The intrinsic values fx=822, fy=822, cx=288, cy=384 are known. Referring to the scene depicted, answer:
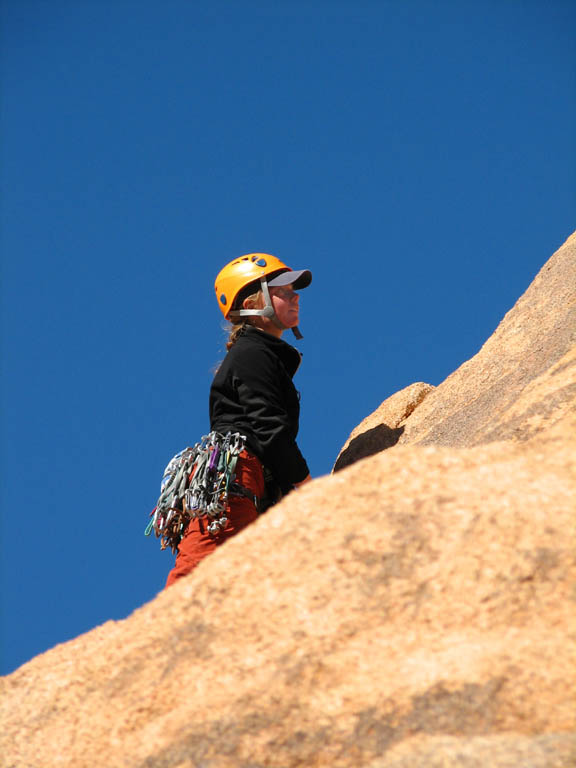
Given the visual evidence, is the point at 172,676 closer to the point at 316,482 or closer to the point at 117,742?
the point at 117,742

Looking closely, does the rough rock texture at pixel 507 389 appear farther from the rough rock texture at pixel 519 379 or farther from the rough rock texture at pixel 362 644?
the rough rock texture at pixel 362 644

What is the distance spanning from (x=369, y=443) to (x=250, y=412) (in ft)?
5.81

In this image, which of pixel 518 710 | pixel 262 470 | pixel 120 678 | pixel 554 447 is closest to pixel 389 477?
pixel 554 447

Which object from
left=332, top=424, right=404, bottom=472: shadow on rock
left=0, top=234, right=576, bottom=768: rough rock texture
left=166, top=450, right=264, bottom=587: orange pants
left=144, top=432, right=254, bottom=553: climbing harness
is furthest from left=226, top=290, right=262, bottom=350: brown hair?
left=0, top=234, right=576, bottom=768: rough rock texture

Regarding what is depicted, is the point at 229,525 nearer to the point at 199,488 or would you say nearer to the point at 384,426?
the point at 199,488

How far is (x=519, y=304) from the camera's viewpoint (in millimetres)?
7387

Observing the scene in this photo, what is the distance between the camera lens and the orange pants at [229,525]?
18.0 feet

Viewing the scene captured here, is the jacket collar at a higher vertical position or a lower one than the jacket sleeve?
higher

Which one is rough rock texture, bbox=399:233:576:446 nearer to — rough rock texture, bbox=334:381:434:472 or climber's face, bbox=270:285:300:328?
rough rock texture, bbox=334:381:434:472

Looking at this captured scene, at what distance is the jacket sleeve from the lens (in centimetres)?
592

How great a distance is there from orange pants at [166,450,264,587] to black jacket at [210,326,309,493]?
13cm

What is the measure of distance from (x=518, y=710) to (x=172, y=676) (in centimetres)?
133

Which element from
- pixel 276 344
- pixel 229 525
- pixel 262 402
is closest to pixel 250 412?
pixel 262 402

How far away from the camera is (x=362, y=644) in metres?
3.05
